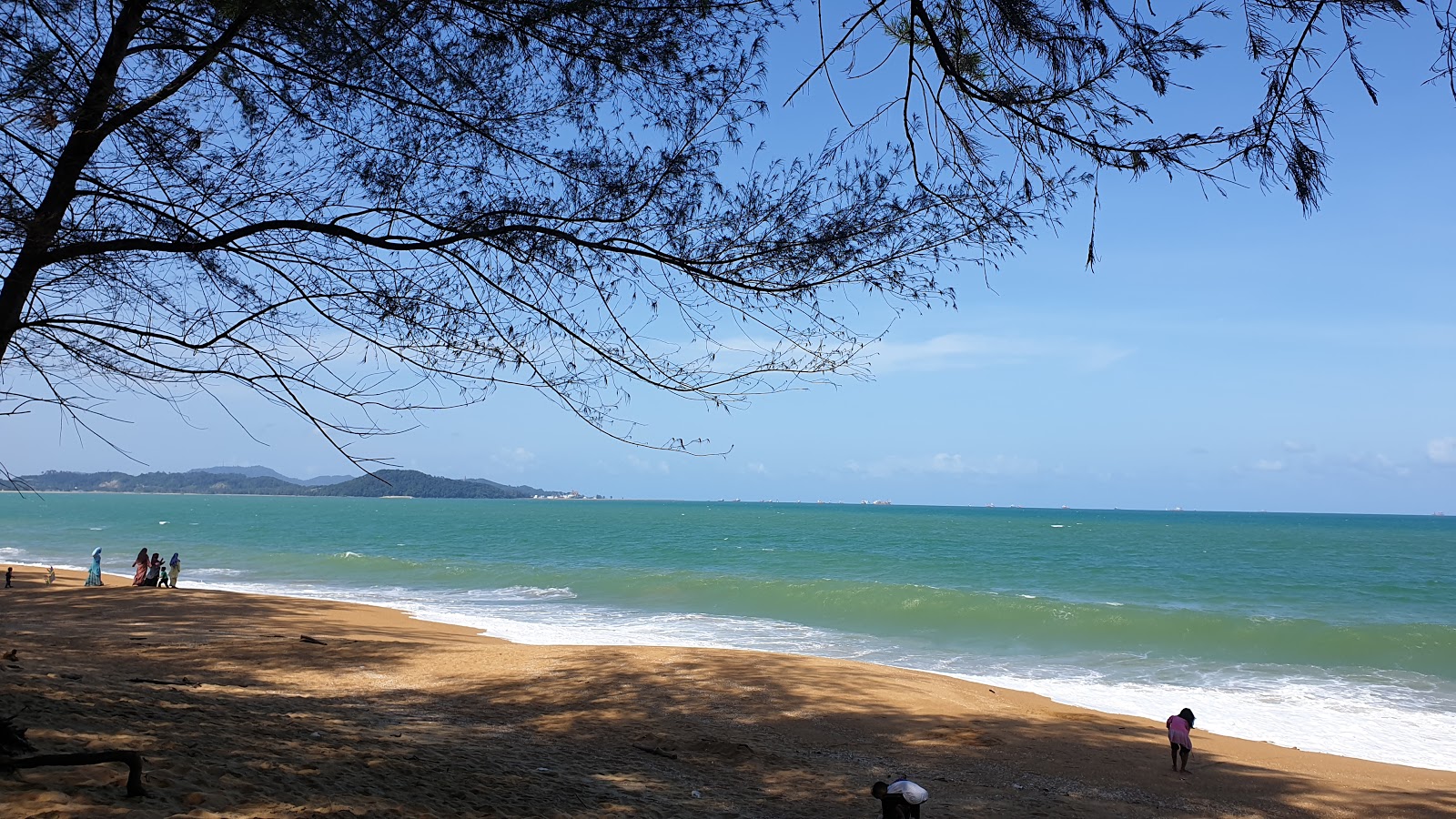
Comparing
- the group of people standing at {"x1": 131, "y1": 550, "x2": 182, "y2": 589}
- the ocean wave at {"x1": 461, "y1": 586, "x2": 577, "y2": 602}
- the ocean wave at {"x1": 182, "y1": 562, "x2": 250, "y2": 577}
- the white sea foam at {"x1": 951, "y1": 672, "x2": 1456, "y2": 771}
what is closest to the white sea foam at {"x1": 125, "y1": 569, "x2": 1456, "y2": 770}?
the white sea foam at {"x1": 951, "y1": 672, "x2": 1456, "y2": 771}

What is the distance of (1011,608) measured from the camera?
20219 millimetres

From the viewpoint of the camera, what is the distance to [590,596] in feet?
71.7

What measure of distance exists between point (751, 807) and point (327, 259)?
3342 millimetres

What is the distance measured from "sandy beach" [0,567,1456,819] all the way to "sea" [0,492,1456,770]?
4.80 ft

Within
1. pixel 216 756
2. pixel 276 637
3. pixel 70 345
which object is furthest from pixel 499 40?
pixel 276 637

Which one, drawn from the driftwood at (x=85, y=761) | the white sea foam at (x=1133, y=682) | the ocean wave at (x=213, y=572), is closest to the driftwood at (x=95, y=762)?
the driftwood at (x=85, y=761)

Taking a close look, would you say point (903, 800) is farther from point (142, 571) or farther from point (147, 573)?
point (142, 571)

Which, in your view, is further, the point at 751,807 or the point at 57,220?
the point at 751,807

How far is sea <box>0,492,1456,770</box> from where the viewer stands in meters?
11.9

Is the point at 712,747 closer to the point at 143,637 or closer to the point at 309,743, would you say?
the point at 309,743

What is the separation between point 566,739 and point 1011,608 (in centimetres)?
1614

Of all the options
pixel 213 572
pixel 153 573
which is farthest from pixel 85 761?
pixel 213 572

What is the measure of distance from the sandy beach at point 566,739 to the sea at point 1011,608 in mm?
1463

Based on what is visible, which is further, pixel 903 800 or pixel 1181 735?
pixel 1181 735
